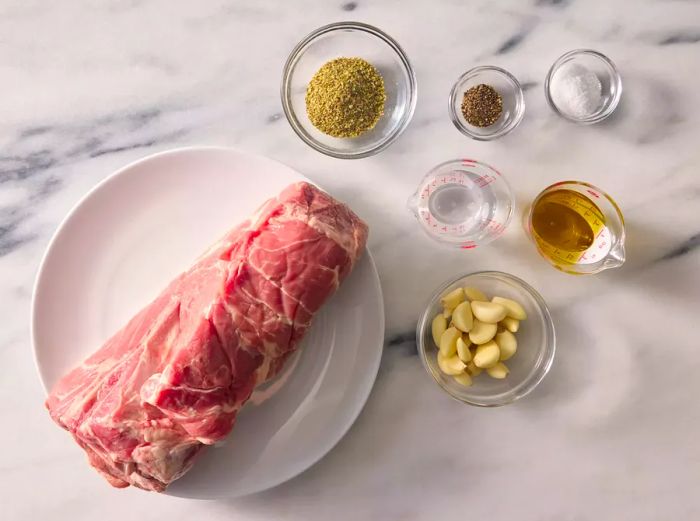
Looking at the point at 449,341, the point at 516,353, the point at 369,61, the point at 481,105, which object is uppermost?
the point at 369,61

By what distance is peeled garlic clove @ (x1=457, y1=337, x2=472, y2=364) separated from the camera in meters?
1.77

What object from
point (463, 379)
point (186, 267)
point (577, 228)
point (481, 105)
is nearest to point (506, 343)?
point (463, 379)

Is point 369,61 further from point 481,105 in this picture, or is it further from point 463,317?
point 463,317

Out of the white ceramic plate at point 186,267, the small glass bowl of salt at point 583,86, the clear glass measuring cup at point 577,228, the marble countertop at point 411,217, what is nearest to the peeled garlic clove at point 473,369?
the marble countertop at point 411,217

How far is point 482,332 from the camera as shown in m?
1.79

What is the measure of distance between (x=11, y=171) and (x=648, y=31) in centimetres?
196

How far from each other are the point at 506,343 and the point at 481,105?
70 cm

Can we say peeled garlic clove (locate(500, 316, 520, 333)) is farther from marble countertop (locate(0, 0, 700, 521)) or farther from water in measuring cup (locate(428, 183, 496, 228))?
water in measuring cup (locate(428, 183, 496, 228))

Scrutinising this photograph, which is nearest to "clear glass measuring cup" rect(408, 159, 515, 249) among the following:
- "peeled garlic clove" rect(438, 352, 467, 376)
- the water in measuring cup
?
the water in measuring cup

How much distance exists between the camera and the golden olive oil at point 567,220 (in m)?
1.84

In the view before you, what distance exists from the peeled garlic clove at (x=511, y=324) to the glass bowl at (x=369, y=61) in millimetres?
615

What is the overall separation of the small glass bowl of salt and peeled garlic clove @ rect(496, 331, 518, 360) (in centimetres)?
67

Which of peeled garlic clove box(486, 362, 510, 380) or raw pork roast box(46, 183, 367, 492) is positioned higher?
raw pork roast box(46, 183, 367, 492)

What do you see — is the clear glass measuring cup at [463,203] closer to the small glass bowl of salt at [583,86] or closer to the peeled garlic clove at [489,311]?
the peeled garlic clove at [489,311]
